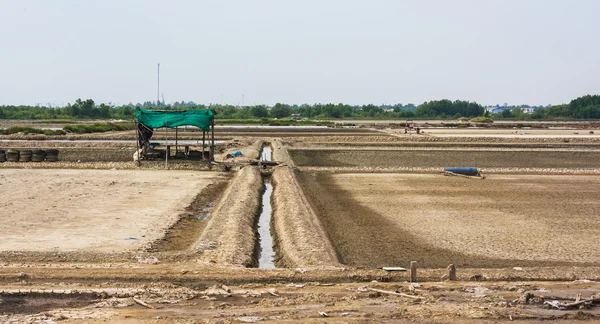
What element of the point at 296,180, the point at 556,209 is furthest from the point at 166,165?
the point at 556,209

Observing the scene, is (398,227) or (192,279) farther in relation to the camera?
(398,227)

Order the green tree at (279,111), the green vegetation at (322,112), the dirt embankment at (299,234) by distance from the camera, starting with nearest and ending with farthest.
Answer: the dirt embankment at (299,234) < the green vegetation at (322,112) < the green tree at (279,111)

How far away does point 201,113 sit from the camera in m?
31.9

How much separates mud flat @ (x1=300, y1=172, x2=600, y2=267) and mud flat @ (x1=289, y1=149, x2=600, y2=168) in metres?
7.03

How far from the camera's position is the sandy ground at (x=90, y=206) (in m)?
14.6

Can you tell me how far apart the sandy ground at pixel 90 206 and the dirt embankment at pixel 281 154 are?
647cm

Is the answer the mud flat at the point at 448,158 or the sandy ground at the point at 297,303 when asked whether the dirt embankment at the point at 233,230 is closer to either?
the sandy ground at the point at 297,303

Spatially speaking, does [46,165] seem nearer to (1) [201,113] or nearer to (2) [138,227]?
(1) [201,113]

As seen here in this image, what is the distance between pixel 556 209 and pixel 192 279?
12381 millimetres

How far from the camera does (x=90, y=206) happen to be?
1928 cm

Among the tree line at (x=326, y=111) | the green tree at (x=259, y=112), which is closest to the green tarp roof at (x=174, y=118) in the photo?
the tree line at (x=326, y=111)

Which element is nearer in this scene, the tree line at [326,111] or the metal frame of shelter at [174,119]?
the metal frame of shelter at [174,119]

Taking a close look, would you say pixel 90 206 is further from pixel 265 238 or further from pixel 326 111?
pixel 326 111

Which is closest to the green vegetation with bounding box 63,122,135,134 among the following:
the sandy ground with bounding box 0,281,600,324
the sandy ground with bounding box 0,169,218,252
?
the sandy ground with bounding box 0,169,218,252
